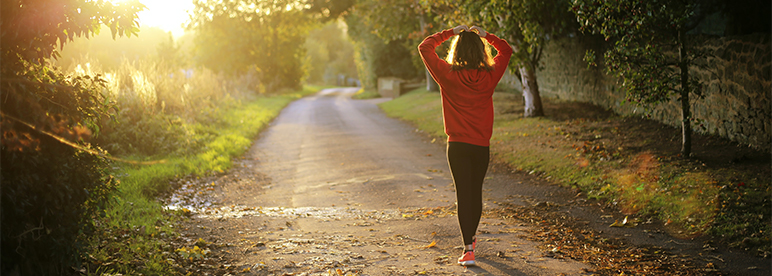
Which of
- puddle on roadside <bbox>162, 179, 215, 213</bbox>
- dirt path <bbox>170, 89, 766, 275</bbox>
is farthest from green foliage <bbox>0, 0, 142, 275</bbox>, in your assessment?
puddle on roadside <bbox>162, 179, 215, 213</bbox>

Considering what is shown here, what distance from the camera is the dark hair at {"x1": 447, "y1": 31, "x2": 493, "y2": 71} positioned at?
4484 millimetres

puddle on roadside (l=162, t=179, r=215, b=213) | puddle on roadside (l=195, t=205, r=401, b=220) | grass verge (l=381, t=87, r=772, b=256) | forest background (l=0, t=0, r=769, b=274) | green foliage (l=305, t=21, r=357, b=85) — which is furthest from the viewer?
green foliage (l=305, t=21, r=357, b=85)

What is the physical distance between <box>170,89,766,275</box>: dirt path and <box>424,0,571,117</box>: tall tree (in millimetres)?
3602

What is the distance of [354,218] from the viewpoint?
273 inches

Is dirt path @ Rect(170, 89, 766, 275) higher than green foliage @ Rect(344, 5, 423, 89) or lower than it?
lower

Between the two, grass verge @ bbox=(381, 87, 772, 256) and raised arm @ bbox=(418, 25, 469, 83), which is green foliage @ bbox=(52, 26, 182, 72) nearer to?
raised arm @ bbox=(418, 25, 469, 83)

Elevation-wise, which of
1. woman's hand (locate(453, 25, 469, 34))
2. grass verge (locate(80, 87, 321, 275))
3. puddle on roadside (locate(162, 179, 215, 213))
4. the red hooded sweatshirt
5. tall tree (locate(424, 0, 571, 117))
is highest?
tall tree (locate(424, 0, 571, 117))

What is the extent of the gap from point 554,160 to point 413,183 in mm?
2780

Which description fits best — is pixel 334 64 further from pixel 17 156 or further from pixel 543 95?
pixel 17 156

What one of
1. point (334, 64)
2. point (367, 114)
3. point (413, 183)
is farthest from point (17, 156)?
point (334, 64)

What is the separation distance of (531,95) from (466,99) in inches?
479

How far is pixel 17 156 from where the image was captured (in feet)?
11.3

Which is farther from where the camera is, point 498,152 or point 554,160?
point 498,152

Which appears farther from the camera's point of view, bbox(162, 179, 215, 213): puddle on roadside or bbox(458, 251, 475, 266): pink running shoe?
bbox(162, 179, 215, 213): puddle on roadside
